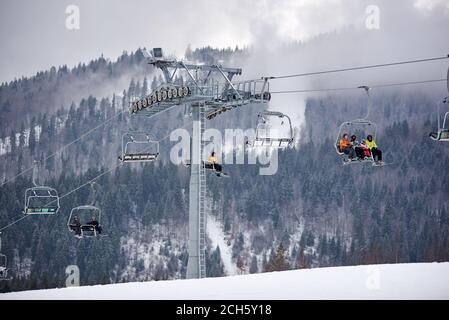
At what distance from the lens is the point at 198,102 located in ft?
114

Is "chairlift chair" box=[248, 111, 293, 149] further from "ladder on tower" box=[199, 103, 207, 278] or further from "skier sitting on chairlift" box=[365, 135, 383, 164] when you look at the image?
"ladder on tower" box=[199, 103, 207, 278]

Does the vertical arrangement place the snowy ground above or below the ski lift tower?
below

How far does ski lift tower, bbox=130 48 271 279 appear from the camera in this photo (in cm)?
3384

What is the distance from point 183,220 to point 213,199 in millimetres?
11542

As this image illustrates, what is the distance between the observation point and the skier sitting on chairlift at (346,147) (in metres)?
29.1

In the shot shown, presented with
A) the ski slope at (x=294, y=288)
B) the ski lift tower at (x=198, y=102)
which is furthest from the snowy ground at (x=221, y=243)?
the ski slope at (x=294, y=288)

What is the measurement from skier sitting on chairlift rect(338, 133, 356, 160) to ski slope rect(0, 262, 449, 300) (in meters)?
4.65

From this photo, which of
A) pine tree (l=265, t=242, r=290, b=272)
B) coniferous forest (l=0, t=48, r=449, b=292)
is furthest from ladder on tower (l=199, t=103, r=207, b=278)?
pine tree (l=265, t=242, r=290, b=272)

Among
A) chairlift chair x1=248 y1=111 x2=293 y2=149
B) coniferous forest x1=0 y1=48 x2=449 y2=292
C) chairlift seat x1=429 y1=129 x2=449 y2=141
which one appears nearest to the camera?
chairlift seat x1=429 y1=129 x2=449 y2=141

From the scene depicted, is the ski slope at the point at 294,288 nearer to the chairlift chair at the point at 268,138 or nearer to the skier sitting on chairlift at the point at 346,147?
the skier sitting on chairlift at the point at 346,147

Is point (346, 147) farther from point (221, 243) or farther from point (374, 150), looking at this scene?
point (221, 243)

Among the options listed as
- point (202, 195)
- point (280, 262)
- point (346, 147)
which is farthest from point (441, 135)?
point (280, 262)

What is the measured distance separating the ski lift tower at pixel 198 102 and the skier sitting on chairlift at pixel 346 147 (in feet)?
15.8

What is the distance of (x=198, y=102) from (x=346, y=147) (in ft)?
26.4
